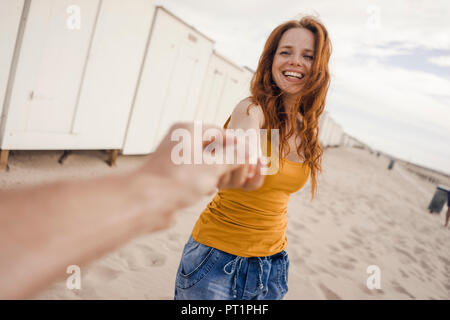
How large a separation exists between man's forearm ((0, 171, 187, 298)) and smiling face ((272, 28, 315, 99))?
4.34 ft

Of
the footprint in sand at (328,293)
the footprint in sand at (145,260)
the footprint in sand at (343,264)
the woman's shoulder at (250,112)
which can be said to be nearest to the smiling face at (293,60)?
the woman's shoulder at (250,112)

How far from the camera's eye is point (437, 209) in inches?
377

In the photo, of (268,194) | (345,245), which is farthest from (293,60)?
(345,245)

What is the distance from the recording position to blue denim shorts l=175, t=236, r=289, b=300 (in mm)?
1187

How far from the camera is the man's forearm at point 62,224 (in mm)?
274

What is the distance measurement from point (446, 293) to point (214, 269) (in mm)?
4611

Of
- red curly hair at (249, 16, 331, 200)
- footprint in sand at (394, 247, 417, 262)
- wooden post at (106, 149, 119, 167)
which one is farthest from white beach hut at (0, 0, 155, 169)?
footprint in sand at (394, 247, 417, 262)

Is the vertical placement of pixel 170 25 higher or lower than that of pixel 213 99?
higher

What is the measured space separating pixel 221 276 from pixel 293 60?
124 centimetres

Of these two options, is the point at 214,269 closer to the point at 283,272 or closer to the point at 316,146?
the point at 283,272

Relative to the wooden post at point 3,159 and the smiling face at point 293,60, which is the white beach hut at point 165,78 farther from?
the smiling face at point 293,60
